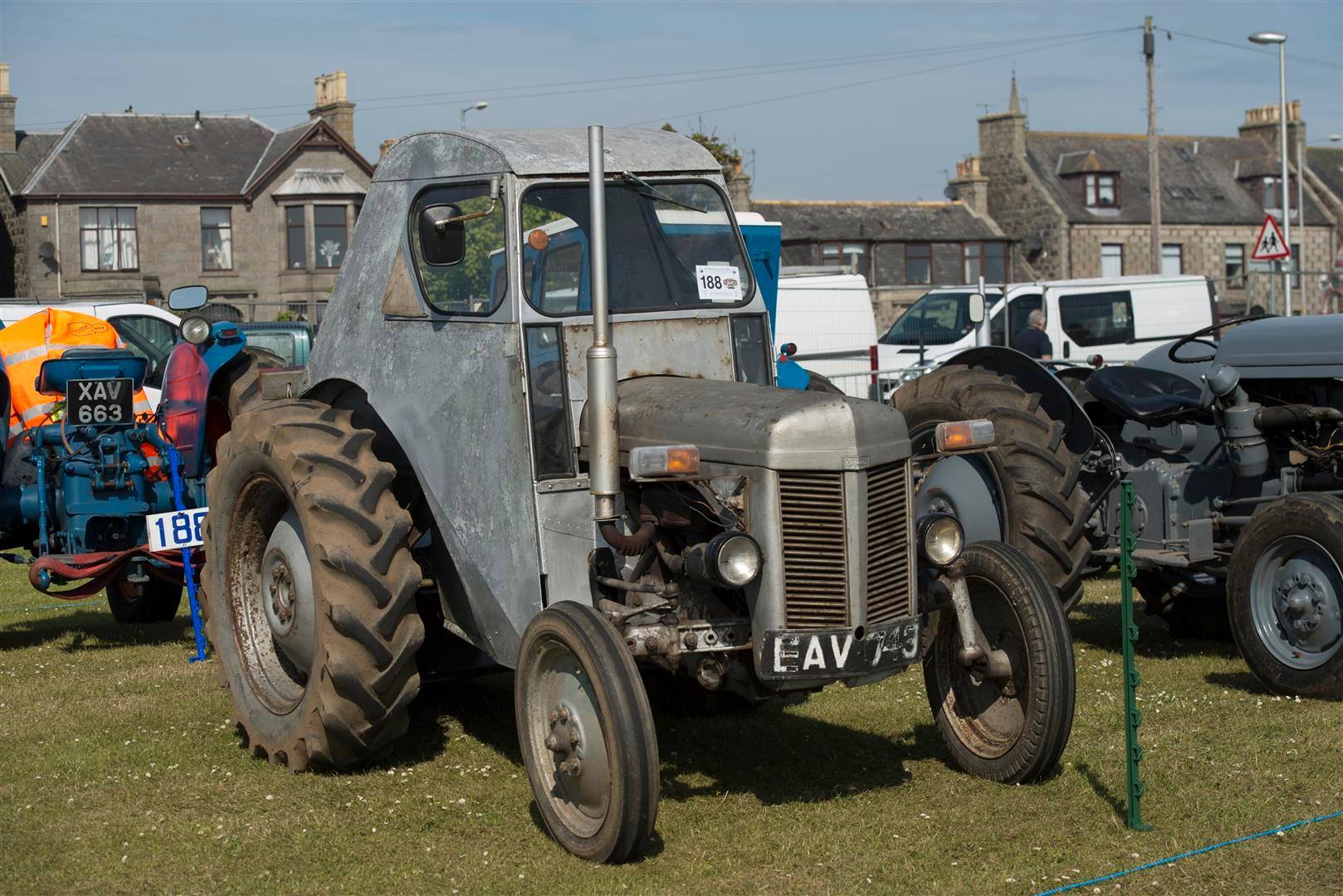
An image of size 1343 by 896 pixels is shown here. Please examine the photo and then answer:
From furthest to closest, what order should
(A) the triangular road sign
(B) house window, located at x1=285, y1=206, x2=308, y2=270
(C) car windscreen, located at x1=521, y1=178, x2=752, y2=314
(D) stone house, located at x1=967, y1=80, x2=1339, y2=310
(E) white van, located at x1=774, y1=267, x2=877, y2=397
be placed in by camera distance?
1. (D) stone house, located at x1=967, y1=80, x2=1339, y2=310
2. (B) house window, located at x1=285, y1=206, x2=308, y2=270
3. (E) white van, located at x1=774, y1=267, x2=877, y2=397
4. (A) the triangular road sign
5. (C) car windscreen, located at x1=521, y1=178, x2=752, y2=314

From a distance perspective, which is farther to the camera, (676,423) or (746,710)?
(746,710)

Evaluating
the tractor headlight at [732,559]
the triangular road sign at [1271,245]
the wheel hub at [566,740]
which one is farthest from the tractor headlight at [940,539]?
the triangular road sign at [1271,245]

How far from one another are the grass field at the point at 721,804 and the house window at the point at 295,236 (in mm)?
36774

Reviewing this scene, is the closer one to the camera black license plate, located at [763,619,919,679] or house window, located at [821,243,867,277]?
black license plate, located at [763,619,919,679]

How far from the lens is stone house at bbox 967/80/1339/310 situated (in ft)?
168

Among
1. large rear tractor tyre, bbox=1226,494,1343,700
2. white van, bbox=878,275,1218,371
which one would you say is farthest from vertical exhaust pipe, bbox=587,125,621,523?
white van, bbox=878,275,1218,371

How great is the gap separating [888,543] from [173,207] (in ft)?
132

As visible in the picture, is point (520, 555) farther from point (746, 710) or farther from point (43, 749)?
point (43, 749)

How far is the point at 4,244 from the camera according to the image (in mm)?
42625

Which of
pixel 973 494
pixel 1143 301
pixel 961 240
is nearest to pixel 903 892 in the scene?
pixel 973 494

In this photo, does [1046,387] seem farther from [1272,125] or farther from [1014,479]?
[1272,125]

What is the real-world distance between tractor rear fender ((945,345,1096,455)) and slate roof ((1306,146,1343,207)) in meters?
52.3

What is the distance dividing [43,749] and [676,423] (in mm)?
3318

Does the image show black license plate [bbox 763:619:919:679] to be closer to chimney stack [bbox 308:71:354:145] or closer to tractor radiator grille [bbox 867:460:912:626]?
tractor radiator grille [bbox 867:460:912:626]
